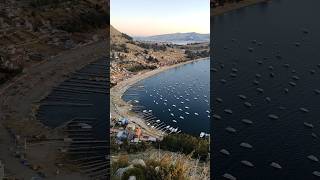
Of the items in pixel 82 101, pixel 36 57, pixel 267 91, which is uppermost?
pixel 36 57

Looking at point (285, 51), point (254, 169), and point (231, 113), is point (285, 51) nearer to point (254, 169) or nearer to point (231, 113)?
point (231, 113)

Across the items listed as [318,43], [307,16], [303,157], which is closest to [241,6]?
[307,16]

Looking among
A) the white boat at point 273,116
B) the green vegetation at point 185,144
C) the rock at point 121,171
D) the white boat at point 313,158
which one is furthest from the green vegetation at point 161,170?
the white boat at point 273,116

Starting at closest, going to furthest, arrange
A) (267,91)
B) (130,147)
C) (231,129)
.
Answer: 1. (130,147)
2. (231,129)
3. (267,91)

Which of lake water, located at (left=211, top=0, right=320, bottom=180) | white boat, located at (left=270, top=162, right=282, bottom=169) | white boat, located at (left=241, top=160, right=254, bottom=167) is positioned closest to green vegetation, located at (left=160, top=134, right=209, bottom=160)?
lake water, located at (left=211, top=0, right=320, bottom=180)

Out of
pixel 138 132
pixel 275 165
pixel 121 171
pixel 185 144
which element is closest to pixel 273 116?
pixel 275 165

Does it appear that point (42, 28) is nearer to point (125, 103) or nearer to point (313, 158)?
point (125, 103)
